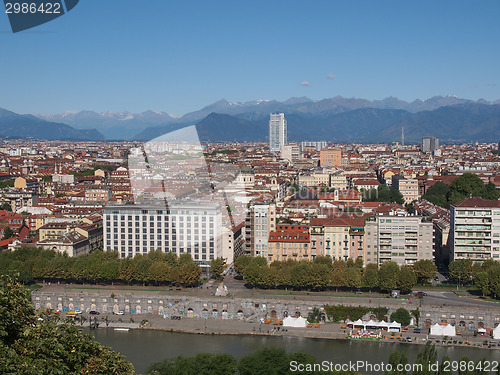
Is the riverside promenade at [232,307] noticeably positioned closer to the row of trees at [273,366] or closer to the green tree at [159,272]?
the green tree at [159,272]

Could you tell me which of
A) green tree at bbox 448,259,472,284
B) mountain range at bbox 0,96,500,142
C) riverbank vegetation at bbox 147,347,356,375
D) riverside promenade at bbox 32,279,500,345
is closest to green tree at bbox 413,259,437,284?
green tree at bbox 448,259,472,284

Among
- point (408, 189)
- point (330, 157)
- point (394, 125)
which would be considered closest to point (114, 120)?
point (330, 157)

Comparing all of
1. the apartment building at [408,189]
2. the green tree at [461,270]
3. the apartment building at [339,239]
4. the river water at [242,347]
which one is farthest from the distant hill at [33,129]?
the river water at [242,347]

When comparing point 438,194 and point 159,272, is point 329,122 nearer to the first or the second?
point 438,194

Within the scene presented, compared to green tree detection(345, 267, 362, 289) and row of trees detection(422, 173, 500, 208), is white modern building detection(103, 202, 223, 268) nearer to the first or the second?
green tree detection(345, 267, 362, 289)

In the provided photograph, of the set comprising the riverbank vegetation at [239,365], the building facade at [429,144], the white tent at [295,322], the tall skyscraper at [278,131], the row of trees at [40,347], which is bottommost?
the white tent at [295,322]

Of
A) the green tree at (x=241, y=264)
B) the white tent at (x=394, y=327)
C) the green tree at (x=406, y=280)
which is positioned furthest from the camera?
the green tree at (x=241, y=264)

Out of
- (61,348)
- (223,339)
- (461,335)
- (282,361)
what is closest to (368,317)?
(461,335)
